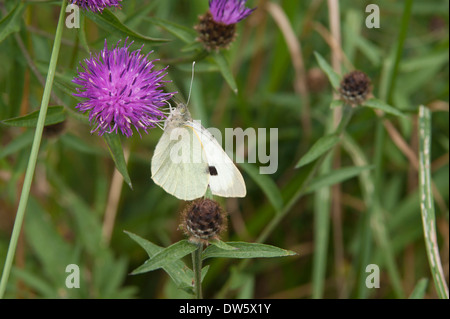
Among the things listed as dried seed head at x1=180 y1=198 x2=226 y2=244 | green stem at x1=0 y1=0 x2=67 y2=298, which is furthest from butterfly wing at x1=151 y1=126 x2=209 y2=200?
green stem at x1=0 y1=0 x2=67 y2=298

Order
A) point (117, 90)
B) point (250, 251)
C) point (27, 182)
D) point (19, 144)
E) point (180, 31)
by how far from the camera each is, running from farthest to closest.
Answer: point (180, 31), point (19, 144), point (117, 90), point (250, 251), point (27, 182)

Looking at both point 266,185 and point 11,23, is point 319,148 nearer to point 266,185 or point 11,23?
point 266,185

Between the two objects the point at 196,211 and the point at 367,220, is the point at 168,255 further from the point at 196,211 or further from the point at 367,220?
the point at 367,220

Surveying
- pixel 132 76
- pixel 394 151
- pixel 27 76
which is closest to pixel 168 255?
pixel 132 76

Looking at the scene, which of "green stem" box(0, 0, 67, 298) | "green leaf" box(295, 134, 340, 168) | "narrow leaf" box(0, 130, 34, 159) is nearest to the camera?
"green stem" box(0, 0, 67, 298)

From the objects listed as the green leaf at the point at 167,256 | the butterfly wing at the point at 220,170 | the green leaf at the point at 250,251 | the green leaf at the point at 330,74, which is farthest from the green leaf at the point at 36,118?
the green leaf at the point at 330,74

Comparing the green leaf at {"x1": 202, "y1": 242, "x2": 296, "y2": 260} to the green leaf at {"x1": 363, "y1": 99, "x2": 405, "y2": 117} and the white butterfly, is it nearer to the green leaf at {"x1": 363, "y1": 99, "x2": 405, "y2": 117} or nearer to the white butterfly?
the white butterfly

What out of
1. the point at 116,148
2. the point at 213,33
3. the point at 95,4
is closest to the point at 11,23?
the point at 95,4
